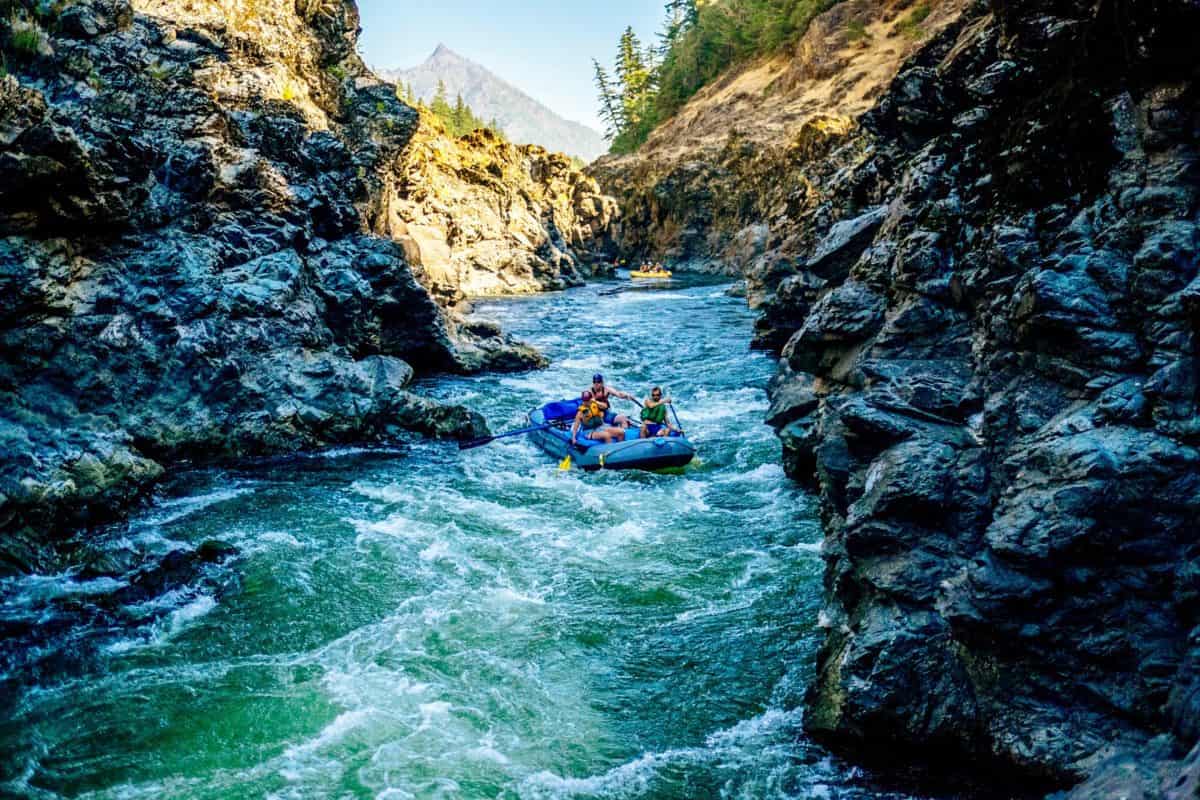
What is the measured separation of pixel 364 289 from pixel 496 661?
1102cm

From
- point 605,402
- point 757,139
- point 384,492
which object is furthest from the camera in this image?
point 757,139

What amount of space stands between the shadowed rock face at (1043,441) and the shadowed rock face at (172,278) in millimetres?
8401

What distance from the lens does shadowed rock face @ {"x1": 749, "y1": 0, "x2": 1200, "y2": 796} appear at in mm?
4625

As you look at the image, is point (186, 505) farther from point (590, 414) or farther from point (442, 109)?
point (442, 109)

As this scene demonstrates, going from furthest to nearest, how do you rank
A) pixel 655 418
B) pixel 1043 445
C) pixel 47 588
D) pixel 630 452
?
pixel 655 418 < pixel 630 452 < pixel 47 588 < pixel 1043 445

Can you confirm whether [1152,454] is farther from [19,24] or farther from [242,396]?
[19,24]

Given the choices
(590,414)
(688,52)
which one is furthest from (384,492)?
(688,52)

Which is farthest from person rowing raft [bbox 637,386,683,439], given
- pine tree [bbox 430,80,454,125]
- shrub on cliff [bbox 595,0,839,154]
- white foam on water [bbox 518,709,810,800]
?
pine tree [bbox 430,80,454,125]

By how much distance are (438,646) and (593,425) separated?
6.63m

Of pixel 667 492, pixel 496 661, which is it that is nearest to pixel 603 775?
pixel 496 661

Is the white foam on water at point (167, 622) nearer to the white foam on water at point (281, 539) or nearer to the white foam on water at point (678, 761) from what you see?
the white foam on water at point (281, 539)

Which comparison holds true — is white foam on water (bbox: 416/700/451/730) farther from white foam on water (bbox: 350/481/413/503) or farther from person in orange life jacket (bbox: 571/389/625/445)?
person in orange life jacket (bbox: 571/389/625/445)

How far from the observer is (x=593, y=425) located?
1384 cm

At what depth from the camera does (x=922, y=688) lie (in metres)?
5.32
